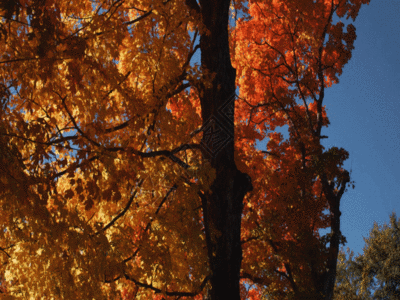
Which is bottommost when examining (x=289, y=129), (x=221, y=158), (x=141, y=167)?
(x=141, y=167)

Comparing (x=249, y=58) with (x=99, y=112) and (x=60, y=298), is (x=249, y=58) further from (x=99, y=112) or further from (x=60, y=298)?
(x=60, y=298)

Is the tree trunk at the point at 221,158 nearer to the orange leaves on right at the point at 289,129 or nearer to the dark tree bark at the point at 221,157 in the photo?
the dark tree bark at the point at 221,157

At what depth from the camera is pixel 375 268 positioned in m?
22.3

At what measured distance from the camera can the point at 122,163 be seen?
21.8 feet

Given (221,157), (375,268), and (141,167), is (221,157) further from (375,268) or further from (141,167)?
(375,268)

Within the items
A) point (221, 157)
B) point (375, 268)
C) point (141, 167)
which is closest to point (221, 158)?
point (221, 157)

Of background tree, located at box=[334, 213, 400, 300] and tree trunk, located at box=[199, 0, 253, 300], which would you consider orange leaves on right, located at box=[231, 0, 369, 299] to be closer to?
tree trunk, located at box=[199, 0, 253, 300]

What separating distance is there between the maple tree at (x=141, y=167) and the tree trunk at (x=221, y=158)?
0.02 m

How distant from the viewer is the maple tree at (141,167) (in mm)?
4992

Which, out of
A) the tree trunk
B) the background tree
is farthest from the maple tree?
the background tree

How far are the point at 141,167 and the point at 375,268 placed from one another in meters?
21.5

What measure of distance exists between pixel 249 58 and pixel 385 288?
1654 cm

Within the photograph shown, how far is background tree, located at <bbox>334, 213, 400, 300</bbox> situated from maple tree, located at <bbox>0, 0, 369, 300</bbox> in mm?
13343

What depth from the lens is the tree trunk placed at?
5930 mm
